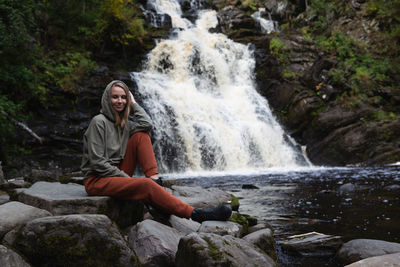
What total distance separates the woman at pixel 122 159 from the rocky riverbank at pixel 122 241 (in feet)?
0.54

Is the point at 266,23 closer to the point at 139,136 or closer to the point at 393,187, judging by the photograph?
the point at 393,187

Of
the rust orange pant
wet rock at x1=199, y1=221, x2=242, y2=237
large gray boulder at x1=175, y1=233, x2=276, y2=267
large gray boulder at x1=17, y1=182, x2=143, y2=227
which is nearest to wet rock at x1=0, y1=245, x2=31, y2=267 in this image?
large gray boulder at x1=17, y1=182, x2=143, y2=227

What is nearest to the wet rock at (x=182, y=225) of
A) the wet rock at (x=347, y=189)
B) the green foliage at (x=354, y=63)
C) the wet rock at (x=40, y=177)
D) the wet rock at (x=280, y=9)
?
the wet rock at (x=40, y=177)

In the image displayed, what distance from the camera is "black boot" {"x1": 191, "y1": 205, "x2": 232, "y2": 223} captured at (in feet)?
12.8

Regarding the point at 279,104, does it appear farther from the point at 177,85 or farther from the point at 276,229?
the point at 276,229

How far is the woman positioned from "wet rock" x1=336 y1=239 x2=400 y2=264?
1380 millimetres

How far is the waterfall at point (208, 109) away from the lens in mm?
14766

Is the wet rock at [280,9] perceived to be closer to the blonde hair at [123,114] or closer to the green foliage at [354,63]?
the green foliage at [354,63]

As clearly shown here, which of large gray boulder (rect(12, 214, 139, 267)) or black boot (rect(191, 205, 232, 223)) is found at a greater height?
large gray boulder (rect(12, 214, 139, 267))

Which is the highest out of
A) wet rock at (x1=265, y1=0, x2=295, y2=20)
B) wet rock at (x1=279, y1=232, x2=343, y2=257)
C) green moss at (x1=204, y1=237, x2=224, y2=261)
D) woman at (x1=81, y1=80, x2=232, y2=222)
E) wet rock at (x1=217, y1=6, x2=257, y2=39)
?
wet rock at (x1=265, y1=0, x2=295, y2=20)

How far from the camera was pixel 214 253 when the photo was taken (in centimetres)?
296

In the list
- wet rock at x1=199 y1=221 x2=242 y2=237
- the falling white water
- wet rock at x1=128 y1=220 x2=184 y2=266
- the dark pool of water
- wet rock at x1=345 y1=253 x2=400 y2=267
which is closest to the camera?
wet rock at x1=345 y1=253 x2=400 y2=267

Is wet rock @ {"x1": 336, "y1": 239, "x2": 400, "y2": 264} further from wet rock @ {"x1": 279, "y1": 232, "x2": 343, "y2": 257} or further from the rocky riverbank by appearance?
wet rock @ {"x1": 279, "y1": 232, "x2": 343, "y2": 257}

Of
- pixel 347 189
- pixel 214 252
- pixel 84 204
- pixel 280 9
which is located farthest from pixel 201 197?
pixel 280 9
